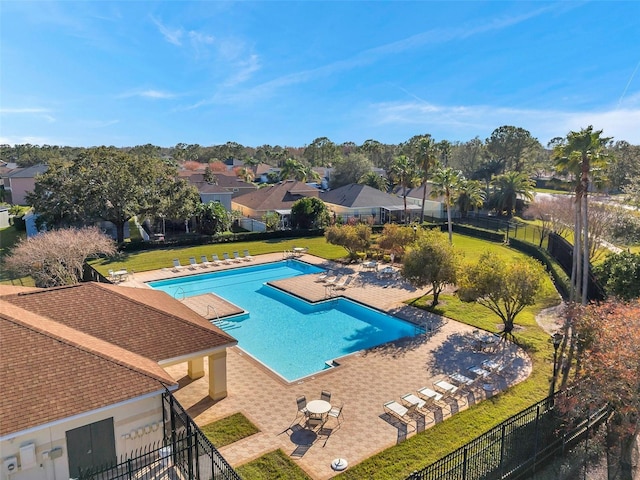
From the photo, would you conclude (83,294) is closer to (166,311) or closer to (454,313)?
(166,311)

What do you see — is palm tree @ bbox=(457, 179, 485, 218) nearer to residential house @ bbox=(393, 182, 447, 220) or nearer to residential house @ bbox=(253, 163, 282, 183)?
residential house @ bbox=(393, 182, 447, 220)

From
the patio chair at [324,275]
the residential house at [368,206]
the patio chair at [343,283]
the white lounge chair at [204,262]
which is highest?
the residential house at [368,206]

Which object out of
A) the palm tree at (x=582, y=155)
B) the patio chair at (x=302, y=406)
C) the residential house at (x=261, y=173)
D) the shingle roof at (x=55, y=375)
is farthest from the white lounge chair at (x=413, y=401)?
the residential house at (x=261, y=173)

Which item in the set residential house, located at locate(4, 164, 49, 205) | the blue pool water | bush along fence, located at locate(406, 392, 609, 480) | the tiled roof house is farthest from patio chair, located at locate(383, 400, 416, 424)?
residential house, located at locate(4, 164, 49, 205)

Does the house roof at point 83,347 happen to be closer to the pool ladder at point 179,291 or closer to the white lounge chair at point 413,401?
the white lounge chair at point 413,401

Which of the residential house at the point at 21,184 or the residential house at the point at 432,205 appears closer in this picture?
the residential house at the point at 432,205

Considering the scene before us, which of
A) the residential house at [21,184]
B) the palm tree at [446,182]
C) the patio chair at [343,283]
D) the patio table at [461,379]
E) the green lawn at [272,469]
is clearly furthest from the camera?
the residential house at [21,184]
